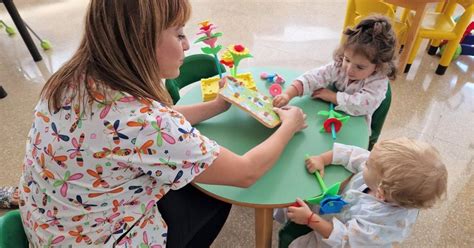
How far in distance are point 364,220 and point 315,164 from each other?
20 centimetres

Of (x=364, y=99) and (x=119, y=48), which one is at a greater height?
(x=119, y=48)

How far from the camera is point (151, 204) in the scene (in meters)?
0.83

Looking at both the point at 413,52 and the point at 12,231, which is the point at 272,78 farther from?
the point at 413,52

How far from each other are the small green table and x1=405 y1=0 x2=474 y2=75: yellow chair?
5.15 feet

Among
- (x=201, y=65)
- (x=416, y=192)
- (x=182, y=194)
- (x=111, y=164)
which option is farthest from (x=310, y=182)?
(x=201, y=65)

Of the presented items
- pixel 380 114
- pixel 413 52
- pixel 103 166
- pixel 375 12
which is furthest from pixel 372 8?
pixel 103 166

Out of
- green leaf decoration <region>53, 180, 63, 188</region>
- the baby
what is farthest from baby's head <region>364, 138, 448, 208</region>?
green leaf decoration <region>53, 180, 63, 188</region>

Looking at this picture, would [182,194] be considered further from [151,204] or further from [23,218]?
[23,218]

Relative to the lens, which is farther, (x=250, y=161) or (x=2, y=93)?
(x=2, y=93)

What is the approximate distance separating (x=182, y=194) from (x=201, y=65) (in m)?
0.67

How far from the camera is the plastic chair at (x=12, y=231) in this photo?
729 mm

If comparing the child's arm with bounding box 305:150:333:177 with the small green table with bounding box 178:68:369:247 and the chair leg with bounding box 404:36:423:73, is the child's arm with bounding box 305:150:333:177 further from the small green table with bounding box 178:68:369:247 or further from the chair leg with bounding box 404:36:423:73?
the chair leg with bounding box 404:36:423:73

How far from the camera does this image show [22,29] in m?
2.47

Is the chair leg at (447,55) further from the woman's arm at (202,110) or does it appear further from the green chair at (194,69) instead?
the woman's arm at (202,110)
